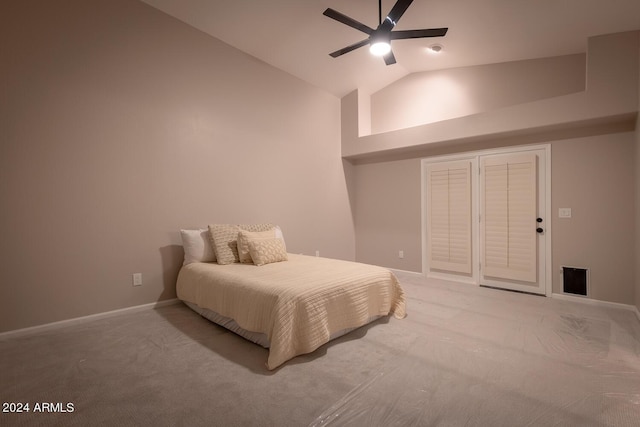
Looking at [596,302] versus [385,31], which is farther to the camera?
[596,302]

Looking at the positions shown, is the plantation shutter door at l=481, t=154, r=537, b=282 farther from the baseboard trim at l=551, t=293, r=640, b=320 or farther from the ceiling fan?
the ceiling fan

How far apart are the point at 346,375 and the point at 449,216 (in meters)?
3.34

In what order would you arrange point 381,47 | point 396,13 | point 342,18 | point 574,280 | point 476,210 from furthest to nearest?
point 476,210 → point 574,280 → point 381,47 → point 342,18 → point 396,13

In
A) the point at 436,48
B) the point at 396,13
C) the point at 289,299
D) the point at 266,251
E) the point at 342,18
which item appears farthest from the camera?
the point at 436,48

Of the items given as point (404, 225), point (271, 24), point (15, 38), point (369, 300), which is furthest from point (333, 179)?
point (15, 38)

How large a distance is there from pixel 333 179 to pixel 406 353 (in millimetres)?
3447

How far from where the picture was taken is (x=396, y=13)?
102 inches

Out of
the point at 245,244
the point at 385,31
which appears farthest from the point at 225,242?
the point at 385,31

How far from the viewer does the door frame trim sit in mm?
3746

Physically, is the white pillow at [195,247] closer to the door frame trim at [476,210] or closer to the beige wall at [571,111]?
the beige wall at [571,111]

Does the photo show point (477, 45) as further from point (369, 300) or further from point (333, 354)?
point (333, 354)

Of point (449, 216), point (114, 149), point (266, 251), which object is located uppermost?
point (114, 149)

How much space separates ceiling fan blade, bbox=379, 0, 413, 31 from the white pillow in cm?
278

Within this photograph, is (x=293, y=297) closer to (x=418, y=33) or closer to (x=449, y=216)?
(x=418, y=33)
